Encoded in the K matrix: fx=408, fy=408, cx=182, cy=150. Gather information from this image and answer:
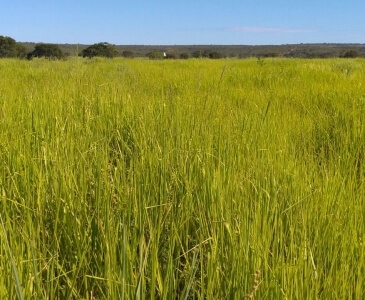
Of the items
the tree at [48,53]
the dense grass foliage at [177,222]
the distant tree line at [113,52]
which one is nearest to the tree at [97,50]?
the distant tree line at [113,52]

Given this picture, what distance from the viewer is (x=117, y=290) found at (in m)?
0.80

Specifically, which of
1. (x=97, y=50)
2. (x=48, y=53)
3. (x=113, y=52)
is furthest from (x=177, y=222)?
(x=48, y=53)

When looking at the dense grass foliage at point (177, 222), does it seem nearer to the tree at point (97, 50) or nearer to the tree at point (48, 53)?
the tree at point (97, 50)

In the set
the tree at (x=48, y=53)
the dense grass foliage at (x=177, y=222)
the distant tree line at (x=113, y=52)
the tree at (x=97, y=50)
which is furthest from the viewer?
the tree at (x=48, y=53)

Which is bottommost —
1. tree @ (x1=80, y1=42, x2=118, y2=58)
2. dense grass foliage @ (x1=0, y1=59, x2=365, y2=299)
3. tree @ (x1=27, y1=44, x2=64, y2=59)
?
dense grass foliage @ (x1=0, y1=59, x2=365, y2=299)

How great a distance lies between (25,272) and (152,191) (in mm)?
402

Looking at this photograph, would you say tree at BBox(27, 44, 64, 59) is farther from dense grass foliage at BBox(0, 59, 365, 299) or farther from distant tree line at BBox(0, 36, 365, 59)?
dense grass foliage at BBox(0, 59, 365, 299)

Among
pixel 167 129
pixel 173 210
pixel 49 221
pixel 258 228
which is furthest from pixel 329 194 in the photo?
pixel 49 221

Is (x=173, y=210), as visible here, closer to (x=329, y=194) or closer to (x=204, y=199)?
(x=204, y=199)

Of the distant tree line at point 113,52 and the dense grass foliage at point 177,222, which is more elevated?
the distant tree line at point 113,52

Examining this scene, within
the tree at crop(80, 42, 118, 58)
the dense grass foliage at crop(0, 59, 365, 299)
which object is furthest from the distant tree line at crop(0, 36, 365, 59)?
the dense grass foliage at crop(0, 59, 365, 299)

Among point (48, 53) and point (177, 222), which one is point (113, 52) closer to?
point (48, 53)

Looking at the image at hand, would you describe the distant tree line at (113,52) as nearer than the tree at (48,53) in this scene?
Yes

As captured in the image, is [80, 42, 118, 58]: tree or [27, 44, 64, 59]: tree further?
[27, 44, 64, 59]: tree
